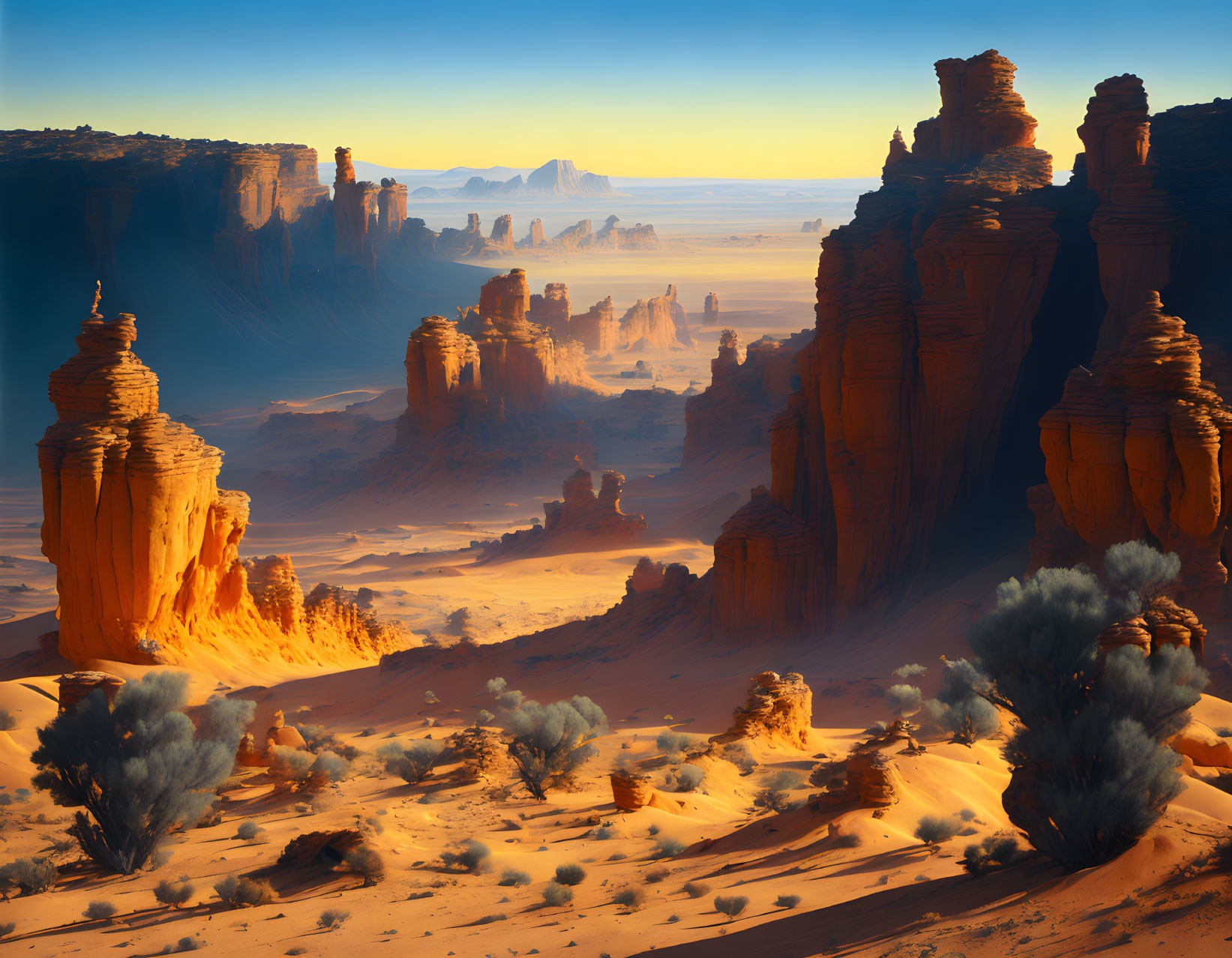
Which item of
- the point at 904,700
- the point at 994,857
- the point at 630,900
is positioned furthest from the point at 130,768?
the point at 904,700

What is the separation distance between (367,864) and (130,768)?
324cm

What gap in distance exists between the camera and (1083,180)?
2498 cm

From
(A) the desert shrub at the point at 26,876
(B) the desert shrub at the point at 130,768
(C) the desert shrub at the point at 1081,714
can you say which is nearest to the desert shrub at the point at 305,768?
(B) the desert shrub at the point at 130,768

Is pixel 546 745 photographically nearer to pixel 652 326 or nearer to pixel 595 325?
pixel 595 325

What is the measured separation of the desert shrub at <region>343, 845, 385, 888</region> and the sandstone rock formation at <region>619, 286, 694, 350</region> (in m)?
102

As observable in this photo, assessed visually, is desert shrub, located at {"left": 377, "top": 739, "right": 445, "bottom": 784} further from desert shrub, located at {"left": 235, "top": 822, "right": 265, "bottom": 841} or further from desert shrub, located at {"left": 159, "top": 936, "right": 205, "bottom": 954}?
desert shrub, located at {"left": 159, "top": 936, "right": 205, "bottom": 954}

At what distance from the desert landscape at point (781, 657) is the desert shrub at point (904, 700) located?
0.32ft

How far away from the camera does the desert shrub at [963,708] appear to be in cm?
1264

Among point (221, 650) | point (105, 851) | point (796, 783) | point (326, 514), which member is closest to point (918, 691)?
point (796, 783)

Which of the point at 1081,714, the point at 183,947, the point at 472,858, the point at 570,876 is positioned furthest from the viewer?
the point at 472,858

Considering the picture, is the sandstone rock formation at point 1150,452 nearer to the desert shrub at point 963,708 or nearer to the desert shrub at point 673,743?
the desert shrub at point 963,708

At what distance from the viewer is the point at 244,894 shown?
1180cm

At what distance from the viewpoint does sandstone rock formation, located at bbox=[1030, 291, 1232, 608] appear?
1848 centimetres

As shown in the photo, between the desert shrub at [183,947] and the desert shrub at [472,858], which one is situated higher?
the desert shrub at [183,947]
